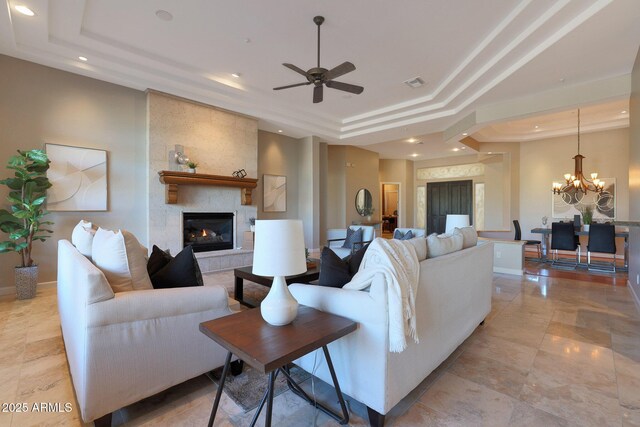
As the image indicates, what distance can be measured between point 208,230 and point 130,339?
4.18 m

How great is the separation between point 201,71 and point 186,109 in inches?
31.3

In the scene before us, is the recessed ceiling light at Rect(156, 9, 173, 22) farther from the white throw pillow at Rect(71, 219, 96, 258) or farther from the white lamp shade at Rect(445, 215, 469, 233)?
the white lamp shade at Rect(445, 215, 469, 233)

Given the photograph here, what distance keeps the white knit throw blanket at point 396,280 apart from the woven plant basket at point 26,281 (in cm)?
418

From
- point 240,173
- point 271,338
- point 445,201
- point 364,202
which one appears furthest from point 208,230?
point 445,201

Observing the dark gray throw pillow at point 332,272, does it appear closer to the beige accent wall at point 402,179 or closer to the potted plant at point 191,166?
the potted plant at point 191,166

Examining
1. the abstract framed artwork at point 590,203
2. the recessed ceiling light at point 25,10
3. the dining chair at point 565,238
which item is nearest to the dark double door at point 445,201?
the abstract framed artwork at point 590,203

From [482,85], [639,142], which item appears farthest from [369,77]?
[639,142]

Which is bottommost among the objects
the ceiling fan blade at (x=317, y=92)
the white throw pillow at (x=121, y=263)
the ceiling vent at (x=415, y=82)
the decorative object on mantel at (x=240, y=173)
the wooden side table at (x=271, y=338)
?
the wooden side table at (x=271, y=338)

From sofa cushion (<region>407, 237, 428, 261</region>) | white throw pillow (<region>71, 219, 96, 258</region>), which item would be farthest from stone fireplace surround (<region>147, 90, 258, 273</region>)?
sofa cushion (<region>407, 237, 428, 261</region>)

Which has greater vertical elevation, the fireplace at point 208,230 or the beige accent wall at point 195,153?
the beige accent wall at point 195,153

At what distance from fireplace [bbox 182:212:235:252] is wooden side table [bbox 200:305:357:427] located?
4079mm

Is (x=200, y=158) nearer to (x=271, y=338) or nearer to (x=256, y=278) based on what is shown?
(x=256, y=278)

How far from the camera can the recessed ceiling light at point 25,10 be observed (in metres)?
2.98

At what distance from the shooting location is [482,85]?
4.48 metres
